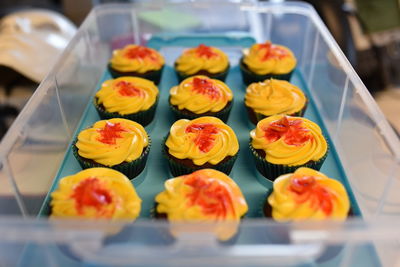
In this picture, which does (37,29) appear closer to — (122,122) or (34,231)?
(122,122)

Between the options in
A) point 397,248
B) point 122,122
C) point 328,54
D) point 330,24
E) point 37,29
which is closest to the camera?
point 397,248

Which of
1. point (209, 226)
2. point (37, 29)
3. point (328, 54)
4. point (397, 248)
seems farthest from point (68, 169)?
point (37, 29)

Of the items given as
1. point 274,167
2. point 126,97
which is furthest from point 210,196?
point 126,97

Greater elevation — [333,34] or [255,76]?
[255,76]

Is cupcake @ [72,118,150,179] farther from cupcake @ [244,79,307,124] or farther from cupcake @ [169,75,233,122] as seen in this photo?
cupcake @ [244,79,307,124]

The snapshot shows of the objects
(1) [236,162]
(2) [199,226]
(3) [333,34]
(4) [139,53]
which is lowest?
(3) [333,34]

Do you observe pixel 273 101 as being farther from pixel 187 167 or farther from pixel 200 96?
pixel 187 167
